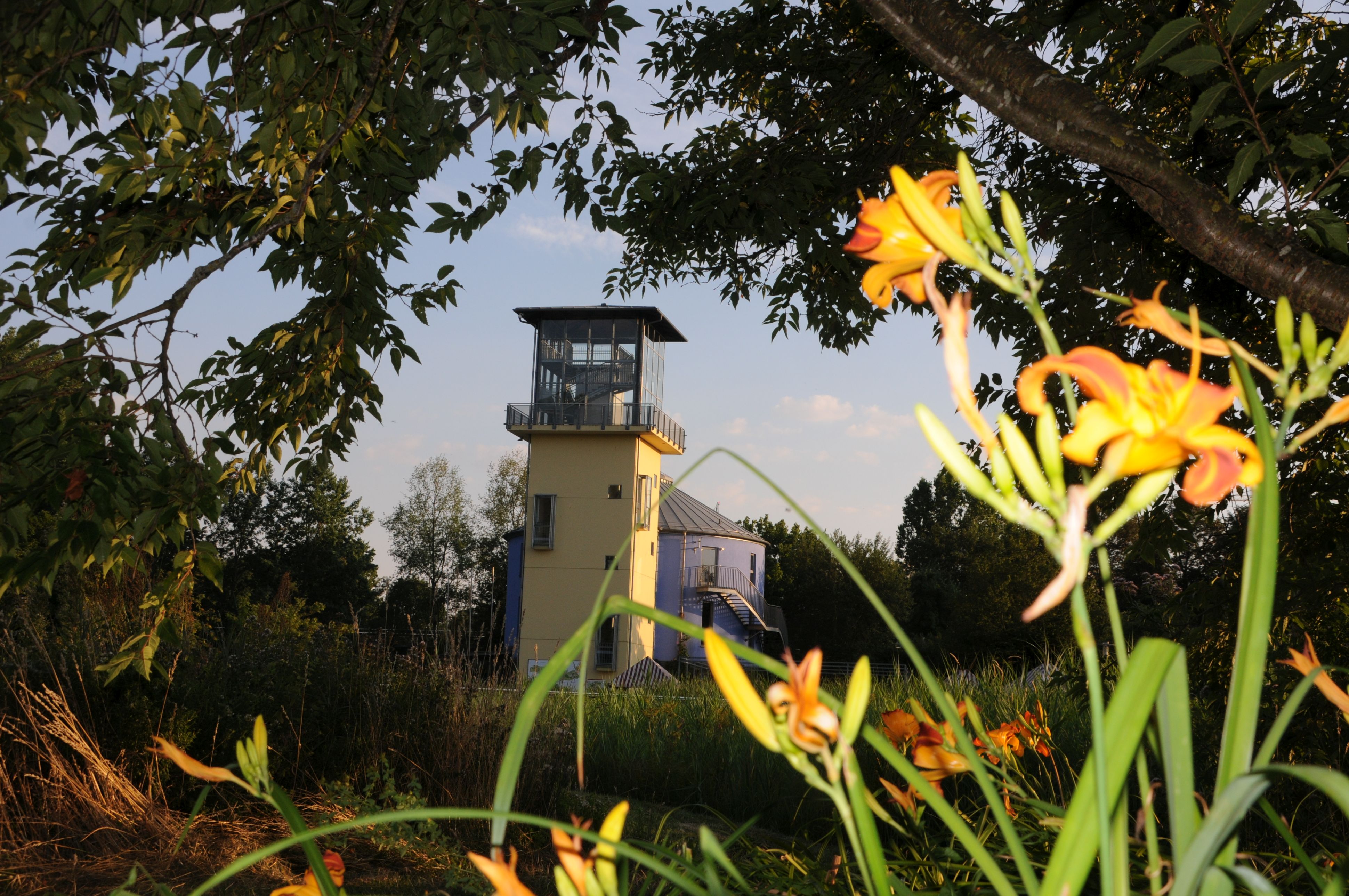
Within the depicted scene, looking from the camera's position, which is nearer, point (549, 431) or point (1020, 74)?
point (1020, 74)

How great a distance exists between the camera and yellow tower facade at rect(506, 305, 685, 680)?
2372cm

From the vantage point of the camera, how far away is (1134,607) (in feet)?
17.9

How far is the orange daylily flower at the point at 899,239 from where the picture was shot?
1.77ft

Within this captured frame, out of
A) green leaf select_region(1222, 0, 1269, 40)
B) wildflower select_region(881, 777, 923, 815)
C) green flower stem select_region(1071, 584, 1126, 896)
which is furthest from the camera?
green leaf select_region(1222, 0, 1269, 40)

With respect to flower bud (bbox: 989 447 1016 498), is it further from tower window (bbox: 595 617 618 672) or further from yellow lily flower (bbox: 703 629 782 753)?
tower window (bbox: 595 617 618 672)

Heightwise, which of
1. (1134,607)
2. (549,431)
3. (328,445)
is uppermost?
(549,431)

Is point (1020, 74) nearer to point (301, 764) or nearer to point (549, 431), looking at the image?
point (301, 764)

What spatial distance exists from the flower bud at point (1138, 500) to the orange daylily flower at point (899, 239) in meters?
0.16

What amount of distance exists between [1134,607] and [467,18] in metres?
5.03

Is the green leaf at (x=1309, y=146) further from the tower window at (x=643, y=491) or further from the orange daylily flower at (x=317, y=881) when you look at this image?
the tower window at (x=643, y=491)

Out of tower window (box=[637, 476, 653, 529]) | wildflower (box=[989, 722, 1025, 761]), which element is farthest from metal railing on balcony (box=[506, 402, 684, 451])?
wildflower (box=[989, 722, 1025, 761])

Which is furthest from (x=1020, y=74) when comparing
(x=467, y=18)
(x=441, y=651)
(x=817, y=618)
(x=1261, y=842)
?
(x=817, y=618)

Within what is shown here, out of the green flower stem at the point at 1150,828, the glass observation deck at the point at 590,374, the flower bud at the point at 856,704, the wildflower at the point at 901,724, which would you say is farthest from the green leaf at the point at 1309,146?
the glass observation deck at the point at 590,374

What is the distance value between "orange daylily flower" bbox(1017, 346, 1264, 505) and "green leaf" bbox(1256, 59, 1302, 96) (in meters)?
1.61
